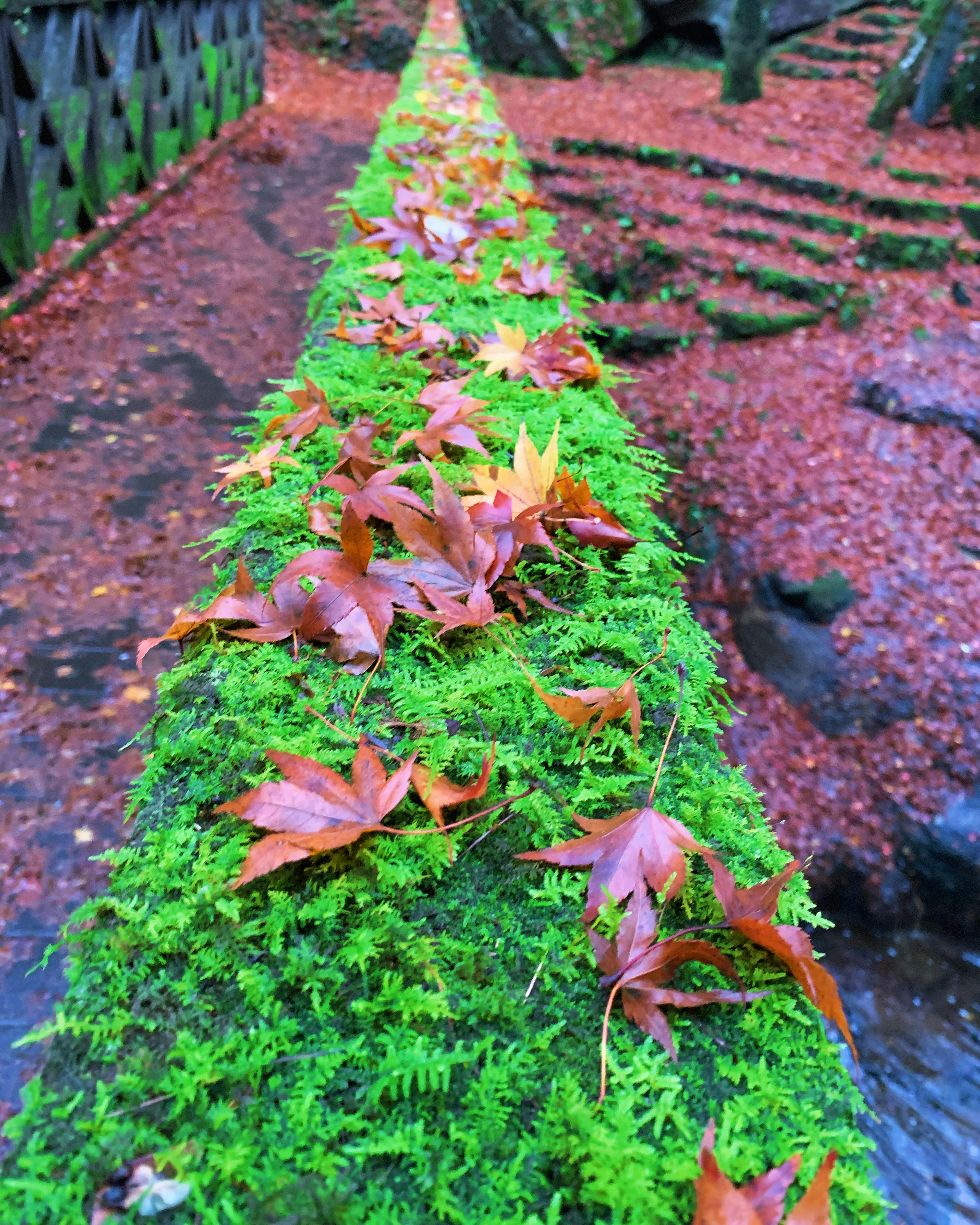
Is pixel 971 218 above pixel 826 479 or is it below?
above

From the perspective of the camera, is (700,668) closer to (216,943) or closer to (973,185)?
(216,943)

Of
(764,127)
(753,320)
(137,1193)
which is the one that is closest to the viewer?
(137,1193)

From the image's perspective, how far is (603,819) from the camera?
1.05 m

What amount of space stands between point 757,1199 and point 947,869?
4.81 m

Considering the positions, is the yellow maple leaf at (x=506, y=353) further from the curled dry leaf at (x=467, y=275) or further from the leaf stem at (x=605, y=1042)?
the leaf stem at (x=605, y=1042)

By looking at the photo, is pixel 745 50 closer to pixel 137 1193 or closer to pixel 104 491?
pixel 104 491

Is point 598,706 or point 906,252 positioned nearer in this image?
point 598,706

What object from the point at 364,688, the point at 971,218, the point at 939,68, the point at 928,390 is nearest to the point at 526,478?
the point at 364,688

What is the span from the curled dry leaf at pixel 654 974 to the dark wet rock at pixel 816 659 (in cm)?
479

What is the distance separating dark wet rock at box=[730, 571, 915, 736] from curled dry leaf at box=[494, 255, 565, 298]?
346cm

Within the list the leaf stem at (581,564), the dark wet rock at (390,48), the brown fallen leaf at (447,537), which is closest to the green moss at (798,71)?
the dark wet rock at (390,48)

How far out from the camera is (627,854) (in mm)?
987

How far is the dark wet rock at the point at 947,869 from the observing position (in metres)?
4.68

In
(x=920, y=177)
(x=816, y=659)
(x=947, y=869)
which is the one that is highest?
(x=920, y=177)
